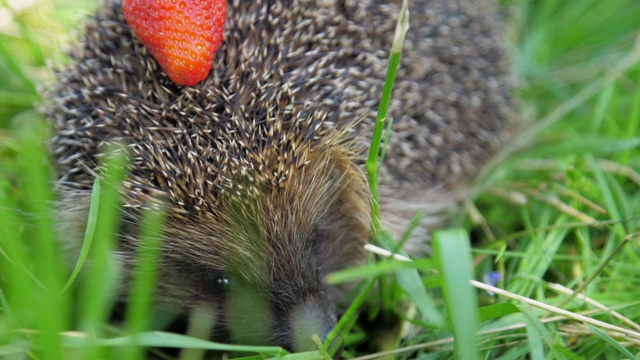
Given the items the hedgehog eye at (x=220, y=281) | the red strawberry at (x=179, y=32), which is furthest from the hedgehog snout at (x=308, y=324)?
the red strawberry at (x=179, y=32)

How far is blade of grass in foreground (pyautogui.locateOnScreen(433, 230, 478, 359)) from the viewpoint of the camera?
159cm

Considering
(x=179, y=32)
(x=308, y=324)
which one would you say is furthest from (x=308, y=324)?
(x=179, y=32)

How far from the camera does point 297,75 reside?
2551 millimetres

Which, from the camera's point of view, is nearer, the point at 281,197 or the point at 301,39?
the point at 281,197

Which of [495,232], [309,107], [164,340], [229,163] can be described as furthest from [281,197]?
[495,232]

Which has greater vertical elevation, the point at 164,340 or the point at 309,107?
the point at 309,107

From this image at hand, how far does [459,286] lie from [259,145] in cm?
97

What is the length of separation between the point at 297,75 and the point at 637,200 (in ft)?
5.78

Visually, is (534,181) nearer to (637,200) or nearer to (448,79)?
(637,200)

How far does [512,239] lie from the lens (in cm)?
310

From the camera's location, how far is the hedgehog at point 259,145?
2289 millimetres

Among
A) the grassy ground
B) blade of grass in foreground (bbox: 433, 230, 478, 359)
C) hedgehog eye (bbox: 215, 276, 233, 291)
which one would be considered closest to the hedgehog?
hedgehog eye (bbox: 215, 276, 233, 291)

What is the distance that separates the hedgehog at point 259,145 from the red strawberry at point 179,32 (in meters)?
0.08

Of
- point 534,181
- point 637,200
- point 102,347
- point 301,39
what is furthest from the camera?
point 534,181
